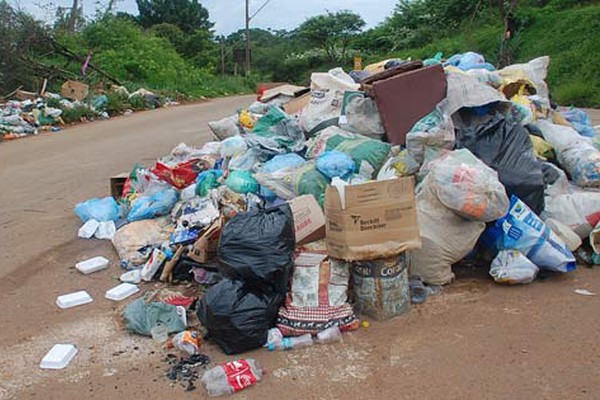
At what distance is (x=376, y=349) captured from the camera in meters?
2.62

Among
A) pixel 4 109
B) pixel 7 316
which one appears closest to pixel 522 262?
pixel 7 316

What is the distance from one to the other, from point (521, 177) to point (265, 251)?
68.6 inches

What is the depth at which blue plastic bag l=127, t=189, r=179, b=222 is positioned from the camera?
4379 millimetres

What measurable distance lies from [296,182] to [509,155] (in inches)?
54.7

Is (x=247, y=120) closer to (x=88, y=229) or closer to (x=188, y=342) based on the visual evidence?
(x=88, y=229)

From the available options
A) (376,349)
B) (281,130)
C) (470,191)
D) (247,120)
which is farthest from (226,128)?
(376,349)

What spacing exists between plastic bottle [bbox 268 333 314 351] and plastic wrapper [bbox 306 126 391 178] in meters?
1.49

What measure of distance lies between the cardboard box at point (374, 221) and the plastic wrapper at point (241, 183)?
1.14 meters

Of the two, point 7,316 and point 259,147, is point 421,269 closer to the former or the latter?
point 259,147

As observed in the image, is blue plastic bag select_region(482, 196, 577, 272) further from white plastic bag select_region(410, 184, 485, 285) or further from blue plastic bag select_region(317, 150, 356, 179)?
blue plastic bag select_region(317, 150, 356, 179)

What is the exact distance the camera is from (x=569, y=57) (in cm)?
1509

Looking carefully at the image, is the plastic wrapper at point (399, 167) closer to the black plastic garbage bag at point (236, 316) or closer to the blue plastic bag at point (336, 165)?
the blue plastic bag at point (336, 165)

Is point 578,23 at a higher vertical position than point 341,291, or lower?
higher

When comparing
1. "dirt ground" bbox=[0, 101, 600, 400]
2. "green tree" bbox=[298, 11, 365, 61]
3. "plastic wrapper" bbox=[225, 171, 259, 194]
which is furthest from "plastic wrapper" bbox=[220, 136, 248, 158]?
"green tree" bbox=[298, 11, 365, 61]
